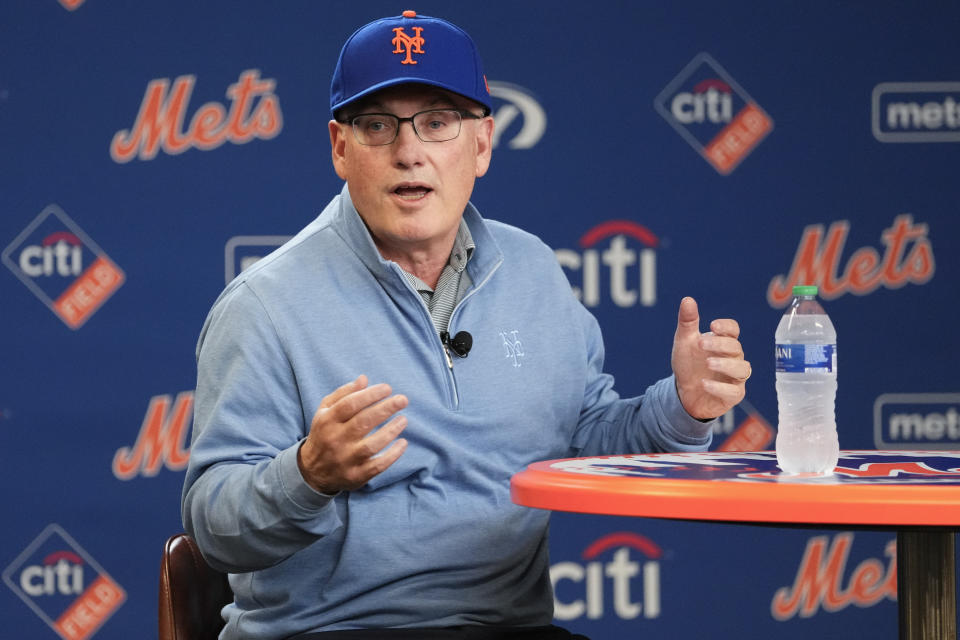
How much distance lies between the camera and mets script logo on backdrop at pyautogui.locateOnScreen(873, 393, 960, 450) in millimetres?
3650

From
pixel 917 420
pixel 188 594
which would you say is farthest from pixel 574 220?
pixel 188 594

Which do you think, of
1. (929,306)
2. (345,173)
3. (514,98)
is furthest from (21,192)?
(929,306)

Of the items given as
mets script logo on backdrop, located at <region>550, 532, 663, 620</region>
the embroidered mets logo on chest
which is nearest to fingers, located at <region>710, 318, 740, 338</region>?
the embroidered mets logo on chest

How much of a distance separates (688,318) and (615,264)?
5.44 feet

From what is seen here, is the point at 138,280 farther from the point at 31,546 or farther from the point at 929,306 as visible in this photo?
the point at 929,306

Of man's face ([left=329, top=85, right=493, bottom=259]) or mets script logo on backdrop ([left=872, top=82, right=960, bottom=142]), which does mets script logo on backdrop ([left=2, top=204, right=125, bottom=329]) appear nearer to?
man's face ([left=329, top=85, right=493, bottom=259])

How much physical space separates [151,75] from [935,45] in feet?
7.44

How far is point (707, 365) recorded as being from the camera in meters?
1.97

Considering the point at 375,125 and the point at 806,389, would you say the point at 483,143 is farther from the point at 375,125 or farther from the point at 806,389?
the point at 806,389

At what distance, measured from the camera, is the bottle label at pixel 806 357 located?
171cm

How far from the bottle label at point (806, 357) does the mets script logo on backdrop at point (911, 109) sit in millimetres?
2152

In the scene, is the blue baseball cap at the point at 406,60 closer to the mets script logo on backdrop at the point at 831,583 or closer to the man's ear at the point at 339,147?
the man's ear at the point at 339,147

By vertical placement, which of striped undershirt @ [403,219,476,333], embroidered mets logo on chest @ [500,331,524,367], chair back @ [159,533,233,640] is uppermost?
striped undershirt @ [403,219,476,333]

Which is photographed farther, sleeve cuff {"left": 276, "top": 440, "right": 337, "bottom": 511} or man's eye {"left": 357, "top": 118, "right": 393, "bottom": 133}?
man's eye {"left": 357, "top": 118, "right": 393, "bottom": 133}
